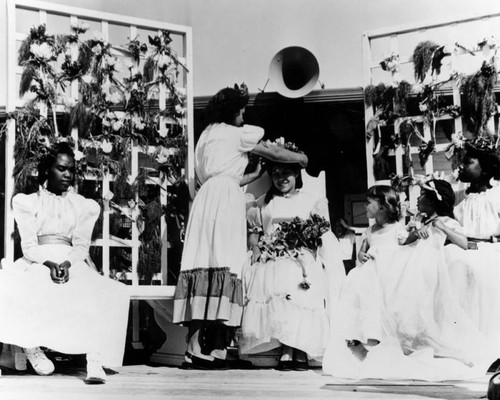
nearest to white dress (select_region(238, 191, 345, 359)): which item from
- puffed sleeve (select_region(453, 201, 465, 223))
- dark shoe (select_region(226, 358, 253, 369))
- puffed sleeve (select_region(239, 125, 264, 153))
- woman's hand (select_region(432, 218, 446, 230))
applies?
dark shoe (select_region(226, 358, 253, 369))

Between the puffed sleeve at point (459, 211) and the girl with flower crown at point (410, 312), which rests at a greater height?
the puffed sleeve at point (459, 211)

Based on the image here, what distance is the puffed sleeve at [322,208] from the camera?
475 centimetres

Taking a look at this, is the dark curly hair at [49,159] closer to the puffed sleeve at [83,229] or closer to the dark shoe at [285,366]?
the puffed sleeve at [83,229]

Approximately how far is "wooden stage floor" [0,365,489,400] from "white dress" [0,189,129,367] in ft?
0.67

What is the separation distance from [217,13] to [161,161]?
967 millimetres

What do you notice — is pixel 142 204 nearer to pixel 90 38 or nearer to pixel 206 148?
pixel 206 148

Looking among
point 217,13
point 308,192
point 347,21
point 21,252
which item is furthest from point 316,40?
point 21,252

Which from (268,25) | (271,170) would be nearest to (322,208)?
(271,170)

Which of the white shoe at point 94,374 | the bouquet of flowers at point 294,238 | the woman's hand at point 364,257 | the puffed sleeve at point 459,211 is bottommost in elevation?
the white shoe at point 94,374

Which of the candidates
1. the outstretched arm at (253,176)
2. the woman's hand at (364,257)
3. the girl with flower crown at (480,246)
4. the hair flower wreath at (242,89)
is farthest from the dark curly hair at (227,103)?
the girl with flower crown at (480,246)

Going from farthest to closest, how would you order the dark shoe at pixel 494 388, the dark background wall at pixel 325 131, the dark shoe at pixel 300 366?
1. the dark background wall at pixel 325 131
2. the dark shoe at pixel 300 366
3. the dark shoe at pixel 494 388

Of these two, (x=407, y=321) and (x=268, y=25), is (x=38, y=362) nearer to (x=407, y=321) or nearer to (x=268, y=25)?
(x=407, y=321)

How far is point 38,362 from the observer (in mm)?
4223

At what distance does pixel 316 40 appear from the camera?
4.76 metres
